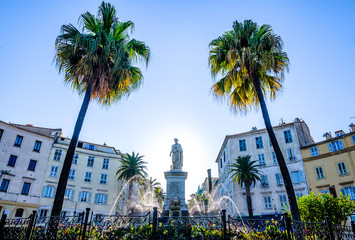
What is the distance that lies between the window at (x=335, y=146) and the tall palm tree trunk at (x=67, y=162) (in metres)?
32.8

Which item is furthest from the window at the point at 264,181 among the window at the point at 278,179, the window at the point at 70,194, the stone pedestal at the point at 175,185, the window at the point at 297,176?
the window at the point at 70,194

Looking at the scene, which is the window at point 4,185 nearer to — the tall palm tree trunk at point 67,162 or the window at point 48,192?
the window at point 48,192

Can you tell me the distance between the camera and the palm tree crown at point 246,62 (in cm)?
1348

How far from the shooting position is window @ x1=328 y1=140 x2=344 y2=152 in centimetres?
3162

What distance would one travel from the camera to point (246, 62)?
13570 millimetres

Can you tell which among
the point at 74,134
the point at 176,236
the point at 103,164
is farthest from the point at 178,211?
the point at 103,164

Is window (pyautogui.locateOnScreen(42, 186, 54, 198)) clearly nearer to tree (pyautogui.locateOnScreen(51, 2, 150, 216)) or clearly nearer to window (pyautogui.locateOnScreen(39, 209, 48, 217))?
window (pyautogui.locateOnScreen(39, 209, 48, 217))

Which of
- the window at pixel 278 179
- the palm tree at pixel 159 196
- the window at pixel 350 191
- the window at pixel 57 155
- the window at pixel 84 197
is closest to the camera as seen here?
the window at pixel 350 191

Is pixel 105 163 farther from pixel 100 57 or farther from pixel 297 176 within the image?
pixel 100 57

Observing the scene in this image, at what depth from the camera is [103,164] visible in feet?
140

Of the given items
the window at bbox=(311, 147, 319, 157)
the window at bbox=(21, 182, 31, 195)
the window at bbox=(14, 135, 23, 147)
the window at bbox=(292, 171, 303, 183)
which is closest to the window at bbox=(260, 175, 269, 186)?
the window at bbox=(292, 171, 303, 183)

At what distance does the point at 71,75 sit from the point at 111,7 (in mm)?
4433

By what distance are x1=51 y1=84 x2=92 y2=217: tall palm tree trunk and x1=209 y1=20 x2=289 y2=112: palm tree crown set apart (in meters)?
8.00

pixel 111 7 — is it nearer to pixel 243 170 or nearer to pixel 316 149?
pixel 243 170
